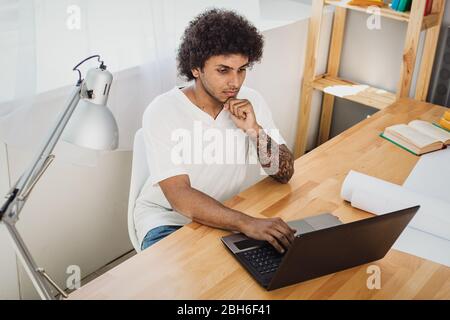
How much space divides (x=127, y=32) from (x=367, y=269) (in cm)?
118

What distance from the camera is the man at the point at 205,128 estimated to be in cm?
174

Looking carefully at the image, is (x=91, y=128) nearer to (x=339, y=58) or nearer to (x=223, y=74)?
(x=223, y=74)

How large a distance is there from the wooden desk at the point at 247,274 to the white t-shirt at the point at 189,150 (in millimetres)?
184

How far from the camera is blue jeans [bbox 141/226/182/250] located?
5.73 ft


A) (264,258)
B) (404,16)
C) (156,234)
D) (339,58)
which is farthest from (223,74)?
(339,58)

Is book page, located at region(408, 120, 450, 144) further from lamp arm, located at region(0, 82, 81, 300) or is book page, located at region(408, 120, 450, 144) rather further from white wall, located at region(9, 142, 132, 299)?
lamp arm, located at region(0, 82, 81, 300)

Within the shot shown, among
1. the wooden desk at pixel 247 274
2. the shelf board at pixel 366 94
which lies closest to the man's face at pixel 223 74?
the wooden desk at pixel 247 274

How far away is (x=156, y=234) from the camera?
1762 mm

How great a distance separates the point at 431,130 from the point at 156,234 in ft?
3.85

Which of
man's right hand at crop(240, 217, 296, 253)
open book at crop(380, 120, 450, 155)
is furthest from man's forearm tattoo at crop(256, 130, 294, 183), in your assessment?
open book at crop(380, 120, 450, 155)

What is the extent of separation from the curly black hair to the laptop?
2.10 ft
